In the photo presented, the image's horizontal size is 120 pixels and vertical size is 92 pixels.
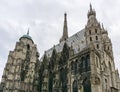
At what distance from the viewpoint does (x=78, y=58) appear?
40.1m

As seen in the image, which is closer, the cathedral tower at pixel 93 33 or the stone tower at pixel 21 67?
the cathedral tower at pixel 93 33

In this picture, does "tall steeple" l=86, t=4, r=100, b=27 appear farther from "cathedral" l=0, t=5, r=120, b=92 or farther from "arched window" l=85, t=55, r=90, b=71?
"arched window" l=85, t=55, r=90, b=71

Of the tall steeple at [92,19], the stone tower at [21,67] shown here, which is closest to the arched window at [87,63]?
the tall steeple at [92,19]

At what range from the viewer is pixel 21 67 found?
2175 inches

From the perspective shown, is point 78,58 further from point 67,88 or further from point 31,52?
Answer: point 31,52

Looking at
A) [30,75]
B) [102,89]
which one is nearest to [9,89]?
[30,75]

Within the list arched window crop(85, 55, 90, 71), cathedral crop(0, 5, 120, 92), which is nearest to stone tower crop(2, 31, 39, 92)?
cathedral crop(0, 5, 120, 92)

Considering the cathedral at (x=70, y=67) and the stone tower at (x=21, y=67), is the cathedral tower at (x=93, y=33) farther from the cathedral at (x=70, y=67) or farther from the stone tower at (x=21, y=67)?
the stone tower at (x=21, y=67)

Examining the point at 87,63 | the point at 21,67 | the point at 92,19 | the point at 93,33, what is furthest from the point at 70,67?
the point at 21,67

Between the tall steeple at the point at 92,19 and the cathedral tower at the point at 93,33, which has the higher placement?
the tall steeple at the point at 92,19

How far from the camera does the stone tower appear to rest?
5081 centimetres

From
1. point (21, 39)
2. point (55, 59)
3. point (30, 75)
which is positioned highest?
point (21, 39)

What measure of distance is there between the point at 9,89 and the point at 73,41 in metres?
23.0

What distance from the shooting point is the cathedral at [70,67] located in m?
36.8
